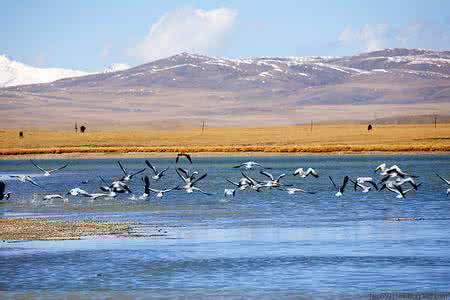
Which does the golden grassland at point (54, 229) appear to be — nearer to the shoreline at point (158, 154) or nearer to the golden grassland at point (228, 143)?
the shoreline at point (158, 154)

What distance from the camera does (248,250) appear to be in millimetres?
24422

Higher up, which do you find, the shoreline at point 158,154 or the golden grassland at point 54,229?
the golden grassland at point 54,229

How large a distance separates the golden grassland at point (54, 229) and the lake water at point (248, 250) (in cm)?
95

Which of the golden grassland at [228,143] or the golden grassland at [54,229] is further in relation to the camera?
the golden grassland at [228,143]

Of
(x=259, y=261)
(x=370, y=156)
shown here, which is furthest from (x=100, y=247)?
(x=370, y=156)

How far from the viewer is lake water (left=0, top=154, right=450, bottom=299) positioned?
64.6 ft

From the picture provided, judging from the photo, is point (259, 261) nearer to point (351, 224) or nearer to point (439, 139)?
point (351, 224)

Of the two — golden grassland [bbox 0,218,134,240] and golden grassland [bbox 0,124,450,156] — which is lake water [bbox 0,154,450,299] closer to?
golden grassland [bbox 0,218,134,240]

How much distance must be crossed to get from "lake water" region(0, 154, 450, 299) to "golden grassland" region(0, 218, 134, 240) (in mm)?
948

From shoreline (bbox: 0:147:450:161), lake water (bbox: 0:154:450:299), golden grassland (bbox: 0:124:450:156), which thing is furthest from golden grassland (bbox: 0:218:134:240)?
golden grassland (bbox: 0:124:450:156)

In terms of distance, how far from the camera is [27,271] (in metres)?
21.7

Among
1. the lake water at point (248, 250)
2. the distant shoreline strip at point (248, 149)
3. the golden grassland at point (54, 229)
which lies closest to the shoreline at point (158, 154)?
the distant shoreline strip at point (248, 149)

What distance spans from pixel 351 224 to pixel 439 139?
188 ft

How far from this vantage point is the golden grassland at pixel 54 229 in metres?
27.1
